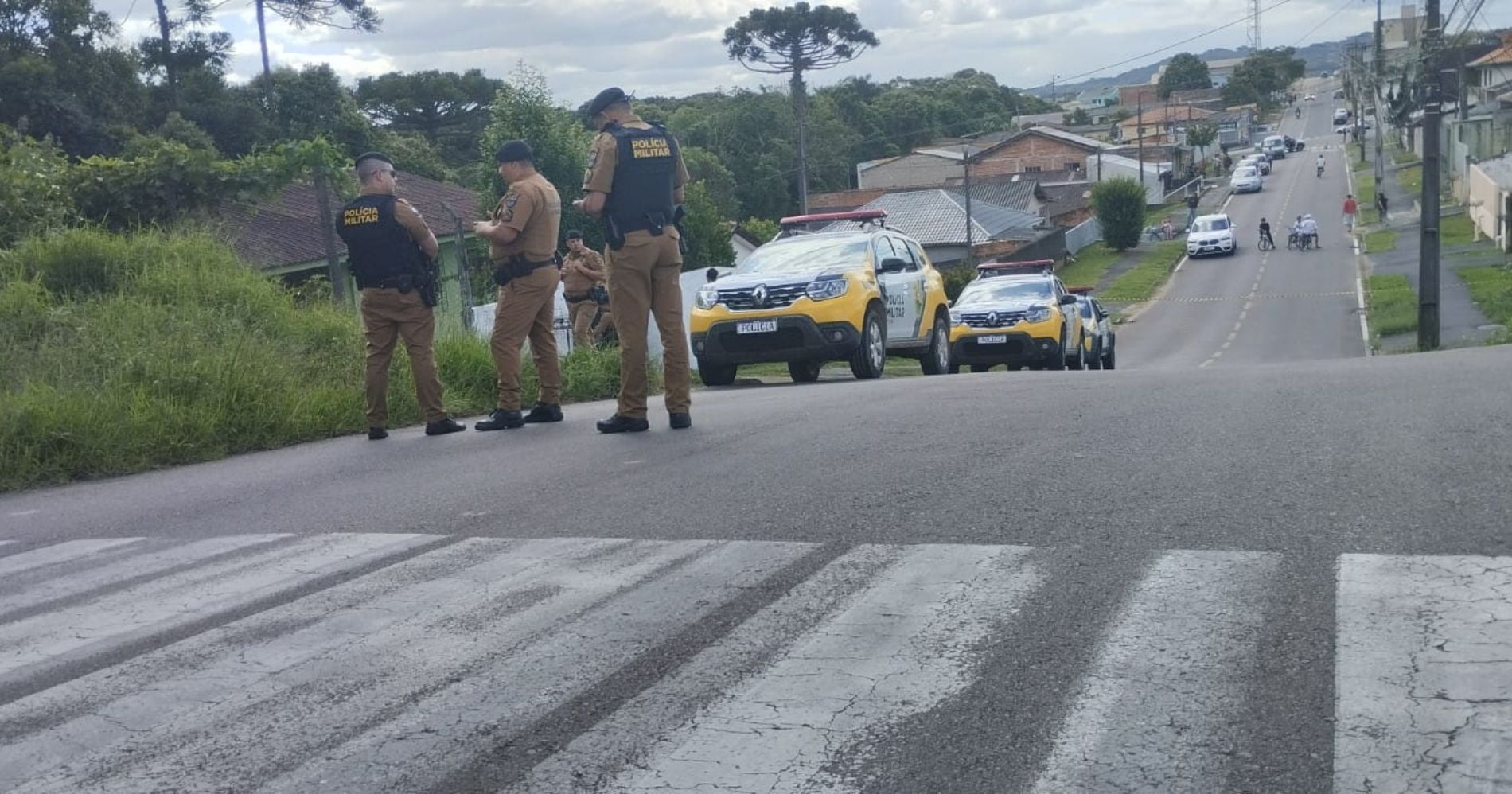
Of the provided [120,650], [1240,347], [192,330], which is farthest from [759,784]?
[1240,347]

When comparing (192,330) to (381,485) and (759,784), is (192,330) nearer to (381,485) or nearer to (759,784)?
(381,485)

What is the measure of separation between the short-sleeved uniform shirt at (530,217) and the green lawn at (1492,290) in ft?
73.1

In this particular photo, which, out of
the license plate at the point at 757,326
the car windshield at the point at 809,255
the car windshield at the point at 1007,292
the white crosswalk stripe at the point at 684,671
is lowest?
the car windshield at the point at 1007,292

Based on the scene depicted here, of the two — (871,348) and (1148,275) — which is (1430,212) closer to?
(871,348)

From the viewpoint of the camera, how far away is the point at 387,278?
379 inches

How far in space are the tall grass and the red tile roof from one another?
10590 millimetres

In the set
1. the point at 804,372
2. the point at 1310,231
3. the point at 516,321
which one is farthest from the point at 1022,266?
the point at 1310,231

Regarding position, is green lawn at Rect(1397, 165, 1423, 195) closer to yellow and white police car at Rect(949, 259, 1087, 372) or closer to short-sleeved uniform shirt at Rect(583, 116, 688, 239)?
yellow and white police car at Rect(949, 259, 1087, 372)

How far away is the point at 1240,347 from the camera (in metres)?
34.8

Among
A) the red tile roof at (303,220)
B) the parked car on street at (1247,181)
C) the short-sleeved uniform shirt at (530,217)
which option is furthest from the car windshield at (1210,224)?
the short-sleeved uniform shirt at (530,217)

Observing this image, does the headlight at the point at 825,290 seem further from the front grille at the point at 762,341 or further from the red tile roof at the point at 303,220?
the red tile roof at the point at 303,220

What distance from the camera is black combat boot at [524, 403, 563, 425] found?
9.73 meters

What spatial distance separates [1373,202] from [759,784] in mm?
76058

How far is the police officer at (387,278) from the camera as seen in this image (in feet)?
31.3
